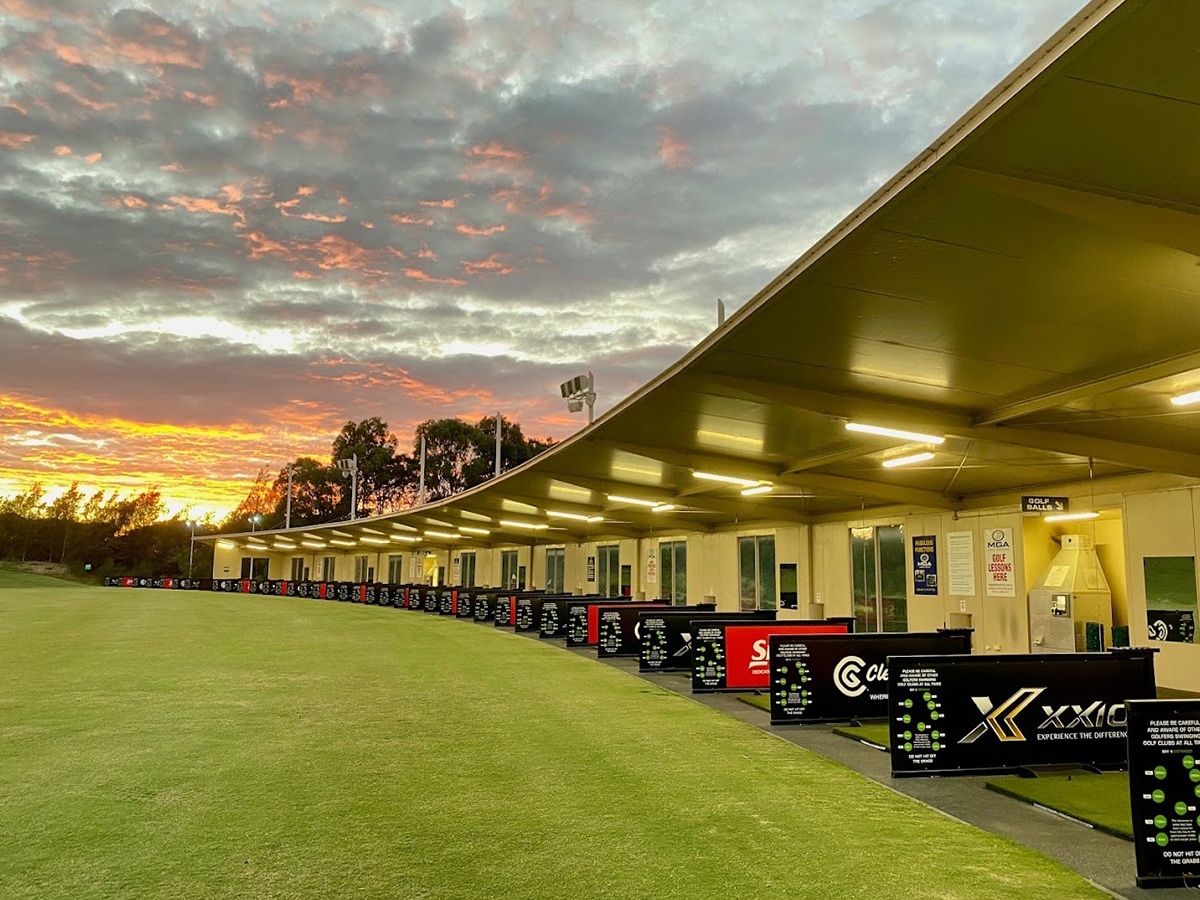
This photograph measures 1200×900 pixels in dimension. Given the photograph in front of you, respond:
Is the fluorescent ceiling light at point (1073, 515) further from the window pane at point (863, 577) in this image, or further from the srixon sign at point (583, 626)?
the srixon sign at point (583, 626)

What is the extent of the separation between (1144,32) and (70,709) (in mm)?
13107

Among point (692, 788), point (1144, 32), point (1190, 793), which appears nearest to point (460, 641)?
point (692, 788)

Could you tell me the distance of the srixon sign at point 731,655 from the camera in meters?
14.0

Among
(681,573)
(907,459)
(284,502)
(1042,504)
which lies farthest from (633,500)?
(284,502)

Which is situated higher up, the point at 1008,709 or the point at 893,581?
the point at 893,581

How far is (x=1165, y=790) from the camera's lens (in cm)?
576

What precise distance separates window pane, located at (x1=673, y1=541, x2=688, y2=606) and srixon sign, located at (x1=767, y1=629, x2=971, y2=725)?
16.6m

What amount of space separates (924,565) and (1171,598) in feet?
18.7

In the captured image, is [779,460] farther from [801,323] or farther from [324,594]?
[324,594]

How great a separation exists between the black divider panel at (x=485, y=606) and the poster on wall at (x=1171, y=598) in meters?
23.5

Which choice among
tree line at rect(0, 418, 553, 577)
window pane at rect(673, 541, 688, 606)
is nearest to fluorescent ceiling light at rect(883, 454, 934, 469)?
window pane at rect(673, 541, 688, 606)

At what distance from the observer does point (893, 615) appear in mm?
18281

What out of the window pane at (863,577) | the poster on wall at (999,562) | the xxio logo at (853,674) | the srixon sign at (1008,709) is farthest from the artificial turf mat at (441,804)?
the window pane at (863,577)

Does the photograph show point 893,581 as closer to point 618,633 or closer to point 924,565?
point 924,565
